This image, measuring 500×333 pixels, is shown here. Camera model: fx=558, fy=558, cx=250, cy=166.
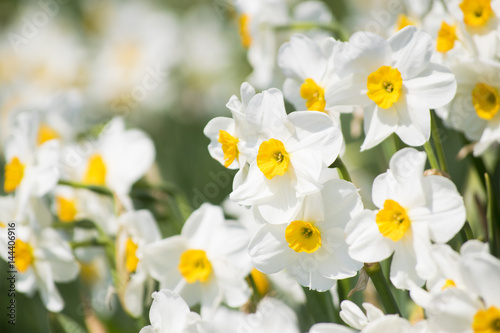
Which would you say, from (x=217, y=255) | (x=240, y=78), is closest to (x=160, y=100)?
(x=240, y=78)

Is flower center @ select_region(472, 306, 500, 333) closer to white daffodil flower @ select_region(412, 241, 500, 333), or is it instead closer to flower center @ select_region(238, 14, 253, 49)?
white daffodil flower @ select_region(412, 241, 500, 333)

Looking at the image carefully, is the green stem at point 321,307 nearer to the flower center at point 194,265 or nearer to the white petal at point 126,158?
the flower center at point 194,265

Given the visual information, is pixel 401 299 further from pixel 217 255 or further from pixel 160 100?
pixel 160 100

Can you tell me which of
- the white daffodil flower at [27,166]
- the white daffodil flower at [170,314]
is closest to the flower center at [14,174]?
the white daffodil flower at [27,166]

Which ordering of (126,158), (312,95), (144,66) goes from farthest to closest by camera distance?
(144,66)
(126,158)
(312,95)

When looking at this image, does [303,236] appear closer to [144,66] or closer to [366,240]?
[366,240]

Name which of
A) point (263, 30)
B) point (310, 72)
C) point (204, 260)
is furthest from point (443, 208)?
point (263, 30)
